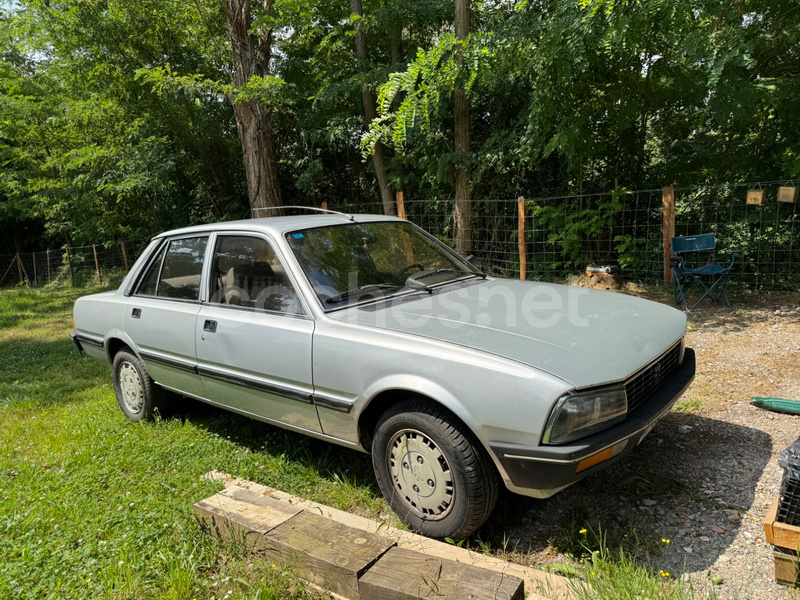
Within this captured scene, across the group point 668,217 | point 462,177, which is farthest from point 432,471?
point 462,177

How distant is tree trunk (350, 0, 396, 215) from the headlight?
882 cm

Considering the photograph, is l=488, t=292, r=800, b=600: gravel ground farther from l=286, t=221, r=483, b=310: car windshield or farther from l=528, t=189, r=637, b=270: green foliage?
l=528, t=189, r=637, b=270: green foliage

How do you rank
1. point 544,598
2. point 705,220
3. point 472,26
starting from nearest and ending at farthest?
point 544,598 < point 705,220 < point 472,26

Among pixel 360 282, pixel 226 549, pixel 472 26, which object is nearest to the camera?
pixel 226 549

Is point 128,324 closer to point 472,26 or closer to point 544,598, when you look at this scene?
point 544,598

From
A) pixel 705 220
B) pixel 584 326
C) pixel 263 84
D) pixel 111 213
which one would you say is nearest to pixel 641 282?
pixel 705 220

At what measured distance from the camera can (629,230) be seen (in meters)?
8.92

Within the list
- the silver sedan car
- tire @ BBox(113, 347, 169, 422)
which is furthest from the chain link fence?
tire @ BBox(113, 347, 169, 422)

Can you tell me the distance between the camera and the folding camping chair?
22.3ft

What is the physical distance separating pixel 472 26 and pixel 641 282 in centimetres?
567

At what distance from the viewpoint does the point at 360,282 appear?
3.36 m

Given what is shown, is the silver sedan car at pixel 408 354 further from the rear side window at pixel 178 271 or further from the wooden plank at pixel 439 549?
the wooden plank at pixel 439 549

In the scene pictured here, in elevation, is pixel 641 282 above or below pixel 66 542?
above

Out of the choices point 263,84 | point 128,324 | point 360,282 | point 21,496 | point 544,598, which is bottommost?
point 21,496
